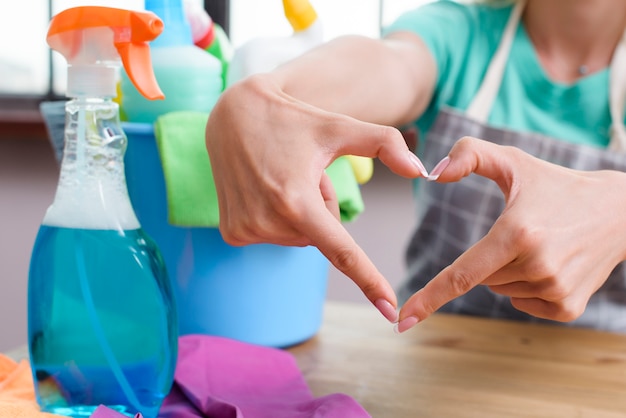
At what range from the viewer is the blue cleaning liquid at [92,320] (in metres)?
0.40

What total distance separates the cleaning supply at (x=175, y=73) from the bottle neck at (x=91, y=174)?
13 centimetres

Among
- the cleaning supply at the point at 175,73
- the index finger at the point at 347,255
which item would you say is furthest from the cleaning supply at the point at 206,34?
the index finger at the point at 347,255

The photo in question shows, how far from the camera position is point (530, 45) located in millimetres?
892

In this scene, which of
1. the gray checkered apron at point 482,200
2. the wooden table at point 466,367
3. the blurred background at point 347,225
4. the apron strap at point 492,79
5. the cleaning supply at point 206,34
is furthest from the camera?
the blurred background at point 347,225

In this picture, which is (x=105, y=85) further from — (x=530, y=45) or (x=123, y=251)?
(x=530, y=45)

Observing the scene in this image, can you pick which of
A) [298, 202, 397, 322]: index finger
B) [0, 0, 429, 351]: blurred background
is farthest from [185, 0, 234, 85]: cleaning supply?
[0, 0, 429, 351]: blurred background

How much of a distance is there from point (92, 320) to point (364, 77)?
368mm

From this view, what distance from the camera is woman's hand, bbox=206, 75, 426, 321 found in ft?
1.23

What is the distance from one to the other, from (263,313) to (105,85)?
25 cm

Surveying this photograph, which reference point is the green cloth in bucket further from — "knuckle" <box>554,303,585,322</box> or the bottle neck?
"knuckle" <box>554,303,585,322</box>

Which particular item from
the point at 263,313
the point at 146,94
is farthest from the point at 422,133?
the point at 146,94

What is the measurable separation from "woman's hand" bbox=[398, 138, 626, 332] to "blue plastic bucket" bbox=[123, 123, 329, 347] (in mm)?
194

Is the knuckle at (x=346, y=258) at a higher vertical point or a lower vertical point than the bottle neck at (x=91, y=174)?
lower

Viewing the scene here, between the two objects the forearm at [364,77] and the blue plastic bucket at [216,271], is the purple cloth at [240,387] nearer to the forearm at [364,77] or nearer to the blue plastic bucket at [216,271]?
the blue plastic bucket at [216,271]
